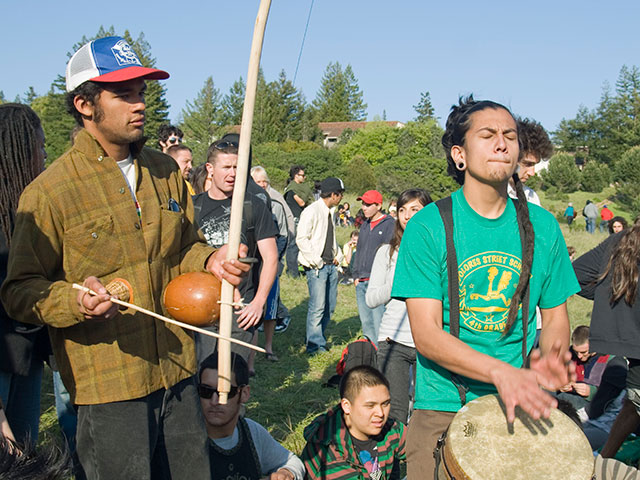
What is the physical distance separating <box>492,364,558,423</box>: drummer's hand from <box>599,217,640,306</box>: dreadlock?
2.28 metres

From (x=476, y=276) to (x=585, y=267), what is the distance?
214 cm

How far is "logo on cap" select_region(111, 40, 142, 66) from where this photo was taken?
2.55 m

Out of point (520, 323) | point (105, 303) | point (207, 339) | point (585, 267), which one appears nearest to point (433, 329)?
point (520, 323)

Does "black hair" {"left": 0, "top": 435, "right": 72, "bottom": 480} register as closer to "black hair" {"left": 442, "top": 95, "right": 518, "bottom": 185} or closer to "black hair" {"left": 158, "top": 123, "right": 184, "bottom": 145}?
"black hair" {"left": 442, "top": 95, "right": 518, "bottom": 185}

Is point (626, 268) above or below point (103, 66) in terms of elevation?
below

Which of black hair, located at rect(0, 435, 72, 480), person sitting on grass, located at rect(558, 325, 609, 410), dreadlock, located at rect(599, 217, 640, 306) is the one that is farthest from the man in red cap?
black hair, located at rect(0, 435, 72, 480)

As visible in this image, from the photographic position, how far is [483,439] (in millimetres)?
2266

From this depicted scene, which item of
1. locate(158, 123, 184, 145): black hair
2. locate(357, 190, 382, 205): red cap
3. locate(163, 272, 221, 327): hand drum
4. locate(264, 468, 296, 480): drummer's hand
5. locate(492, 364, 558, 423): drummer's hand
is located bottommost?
locate(264, 468, 296, 480): drummer's hand

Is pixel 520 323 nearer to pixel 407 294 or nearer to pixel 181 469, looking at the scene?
pixel 407 294

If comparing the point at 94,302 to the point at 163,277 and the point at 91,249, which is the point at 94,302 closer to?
the point at 91,249

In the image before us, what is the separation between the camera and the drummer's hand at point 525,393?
1.91m

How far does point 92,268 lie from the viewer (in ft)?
8.13

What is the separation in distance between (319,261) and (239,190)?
5.81m

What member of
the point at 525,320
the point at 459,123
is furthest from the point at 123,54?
the point at 525,320
